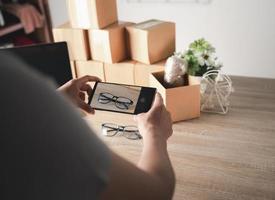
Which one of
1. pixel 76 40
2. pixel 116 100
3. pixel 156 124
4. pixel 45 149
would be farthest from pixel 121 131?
pixel 45 149

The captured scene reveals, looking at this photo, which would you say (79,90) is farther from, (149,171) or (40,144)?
(40,144)

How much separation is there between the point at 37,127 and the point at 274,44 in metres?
2.24

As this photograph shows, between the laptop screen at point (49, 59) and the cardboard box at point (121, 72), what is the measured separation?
0.33m

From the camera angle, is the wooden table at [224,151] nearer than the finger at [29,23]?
Yes

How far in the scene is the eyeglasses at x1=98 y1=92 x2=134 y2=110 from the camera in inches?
40.9

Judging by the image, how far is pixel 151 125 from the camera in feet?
2.55

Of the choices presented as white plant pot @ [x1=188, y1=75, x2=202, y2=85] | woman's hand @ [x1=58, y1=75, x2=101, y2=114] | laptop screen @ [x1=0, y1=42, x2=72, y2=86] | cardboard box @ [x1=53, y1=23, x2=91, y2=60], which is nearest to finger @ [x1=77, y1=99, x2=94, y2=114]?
woman's hand @ [x1=58, y1=75, x2=101, y2=114]

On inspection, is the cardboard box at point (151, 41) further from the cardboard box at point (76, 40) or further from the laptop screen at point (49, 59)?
the laptop screen at point (49, 59)

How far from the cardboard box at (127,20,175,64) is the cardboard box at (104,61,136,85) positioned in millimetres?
68

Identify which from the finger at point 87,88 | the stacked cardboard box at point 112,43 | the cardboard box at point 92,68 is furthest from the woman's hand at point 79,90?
the cardboard box at point 92,68

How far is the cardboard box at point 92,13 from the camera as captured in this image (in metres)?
1.63

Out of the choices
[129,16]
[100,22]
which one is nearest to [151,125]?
[100,22]

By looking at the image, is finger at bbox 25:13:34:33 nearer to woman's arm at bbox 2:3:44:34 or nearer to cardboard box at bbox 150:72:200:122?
woman's arm at bbox 2:3:44:34

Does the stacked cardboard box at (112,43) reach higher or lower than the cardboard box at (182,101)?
higher
